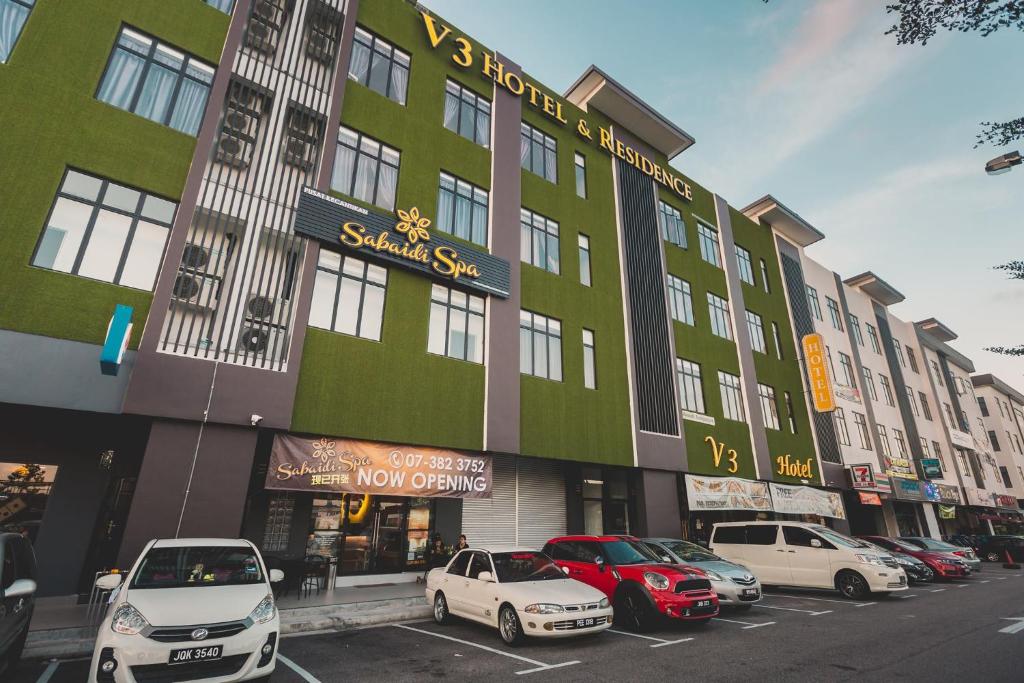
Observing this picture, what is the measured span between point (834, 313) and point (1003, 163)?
87.7ft

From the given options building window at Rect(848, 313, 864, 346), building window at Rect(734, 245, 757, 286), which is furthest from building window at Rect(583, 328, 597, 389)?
building window at Rect(848, 313, 864, 346)

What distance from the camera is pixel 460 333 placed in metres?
15.4

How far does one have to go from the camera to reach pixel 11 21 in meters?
10.6

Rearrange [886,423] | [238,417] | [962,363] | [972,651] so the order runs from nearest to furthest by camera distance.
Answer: [972,651] < [238,417] < [886,423] < [962,363]

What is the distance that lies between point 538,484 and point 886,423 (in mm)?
28423

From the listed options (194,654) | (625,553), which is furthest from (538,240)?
(194,654)

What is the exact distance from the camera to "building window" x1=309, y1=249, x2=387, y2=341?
13.1 m

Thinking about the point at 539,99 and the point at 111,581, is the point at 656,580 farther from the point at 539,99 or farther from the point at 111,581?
the point at 539,99

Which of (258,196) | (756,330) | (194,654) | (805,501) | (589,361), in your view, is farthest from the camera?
(756,330)

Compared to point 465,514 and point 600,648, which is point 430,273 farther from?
point 600,648

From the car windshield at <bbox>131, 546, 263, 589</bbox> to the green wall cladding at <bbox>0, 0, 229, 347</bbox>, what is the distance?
541 centimetres

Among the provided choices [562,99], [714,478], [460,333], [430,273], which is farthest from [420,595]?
[562,99]

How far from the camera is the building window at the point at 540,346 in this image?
1678cm

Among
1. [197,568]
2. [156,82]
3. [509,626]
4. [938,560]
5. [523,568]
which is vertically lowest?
[509,626]
